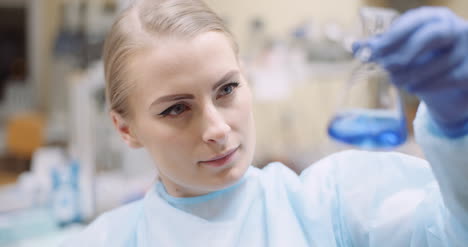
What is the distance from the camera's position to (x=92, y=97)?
140cm

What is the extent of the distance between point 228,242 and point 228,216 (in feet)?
0.14

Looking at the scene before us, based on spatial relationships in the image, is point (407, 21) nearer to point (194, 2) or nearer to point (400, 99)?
point (194, 2)

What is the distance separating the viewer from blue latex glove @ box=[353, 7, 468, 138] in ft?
1.01

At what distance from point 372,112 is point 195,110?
499mm

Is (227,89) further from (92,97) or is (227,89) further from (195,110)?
(92,97)

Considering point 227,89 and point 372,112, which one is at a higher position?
point 227,89

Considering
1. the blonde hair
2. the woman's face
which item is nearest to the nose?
the woman's face

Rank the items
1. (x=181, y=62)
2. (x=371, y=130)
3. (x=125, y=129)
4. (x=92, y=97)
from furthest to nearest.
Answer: (x=92, y=97), (x=371, y=130), (x=125, y=129), (x=181, y=62)

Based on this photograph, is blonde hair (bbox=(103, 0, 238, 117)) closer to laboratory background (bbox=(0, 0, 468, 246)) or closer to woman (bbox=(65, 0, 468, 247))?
woman (bbox=(65, 0, 468, 247))

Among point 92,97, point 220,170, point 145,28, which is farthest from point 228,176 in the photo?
point 92,97

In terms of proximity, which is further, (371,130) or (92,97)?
(92,97)

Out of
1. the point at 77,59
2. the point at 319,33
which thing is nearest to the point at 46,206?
the point at 77,59

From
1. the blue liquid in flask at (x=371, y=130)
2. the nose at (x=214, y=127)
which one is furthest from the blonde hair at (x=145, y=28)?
the blue liquid in flask at (x=371, y=130)

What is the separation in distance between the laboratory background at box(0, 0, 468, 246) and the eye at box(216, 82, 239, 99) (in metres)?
0.34
